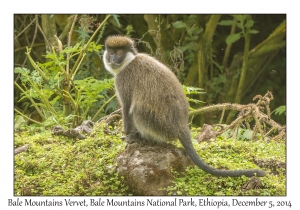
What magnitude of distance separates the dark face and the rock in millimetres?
1058

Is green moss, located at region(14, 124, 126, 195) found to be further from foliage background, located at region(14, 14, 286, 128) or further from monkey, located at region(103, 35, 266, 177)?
foliage background, located at region(14, 14, 286, 128)

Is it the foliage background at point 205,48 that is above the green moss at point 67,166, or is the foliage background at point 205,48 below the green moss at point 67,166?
above

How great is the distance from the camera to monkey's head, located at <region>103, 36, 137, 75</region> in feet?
19.7

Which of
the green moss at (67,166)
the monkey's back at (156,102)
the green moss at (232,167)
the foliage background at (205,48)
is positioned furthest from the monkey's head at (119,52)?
the foliage background at (205,48)

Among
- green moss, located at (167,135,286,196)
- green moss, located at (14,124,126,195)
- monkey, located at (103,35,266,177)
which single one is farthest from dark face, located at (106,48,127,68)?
green moss, located at (167,135,286,196)

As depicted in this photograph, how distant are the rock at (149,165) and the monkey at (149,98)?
0.14 metres

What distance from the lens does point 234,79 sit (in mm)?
10648

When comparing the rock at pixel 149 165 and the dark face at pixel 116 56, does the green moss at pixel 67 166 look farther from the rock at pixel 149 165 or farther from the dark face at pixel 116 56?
the dark face at pixel 116 56

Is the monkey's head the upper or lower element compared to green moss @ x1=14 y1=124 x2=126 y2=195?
upper

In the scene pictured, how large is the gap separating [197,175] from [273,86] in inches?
254

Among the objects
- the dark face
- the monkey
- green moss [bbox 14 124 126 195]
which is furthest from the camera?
the dark face

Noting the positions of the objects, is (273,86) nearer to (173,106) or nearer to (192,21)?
(192,21)

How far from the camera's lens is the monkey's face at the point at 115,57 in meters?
6.01
